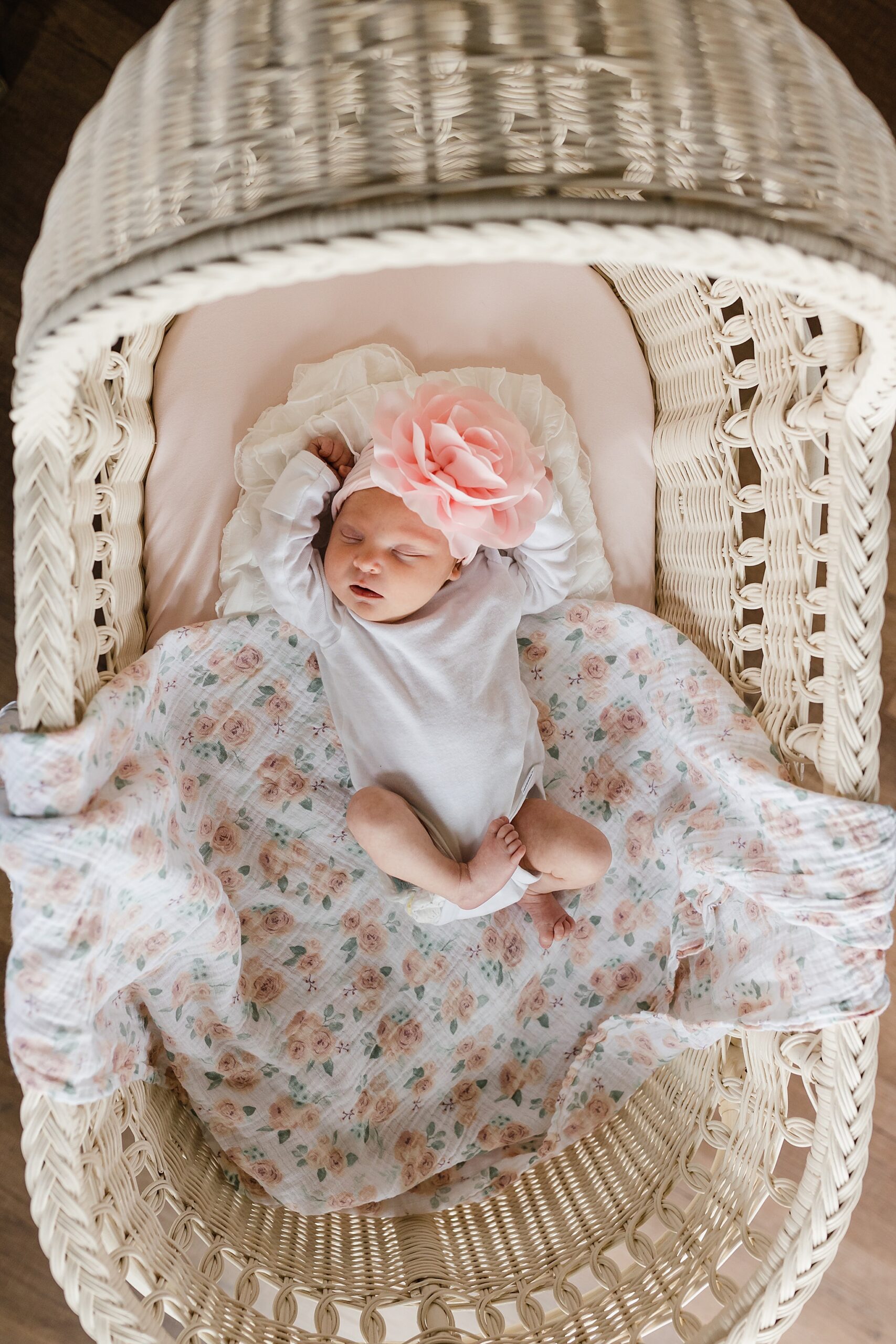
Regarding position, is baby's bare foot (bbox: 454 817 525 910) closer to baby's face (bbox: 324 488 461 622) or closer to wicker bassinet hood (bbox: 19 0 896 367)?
baby's face (bbox: 324 488 461 622)

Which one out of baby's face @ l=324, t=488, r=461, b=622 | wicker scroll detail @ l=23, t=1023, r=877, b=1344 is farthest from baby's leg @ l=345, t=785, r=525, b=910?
wicker scroll detail @ l=23, t=1023, r=877, b=1344

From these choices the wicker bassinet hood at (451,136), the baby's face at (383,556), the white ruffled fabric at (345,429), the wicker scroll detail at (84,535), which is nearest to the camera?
the wicker bassinet hood at (451,136)

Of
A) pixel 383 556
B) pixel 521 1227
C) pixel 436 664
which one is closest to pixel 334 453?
pixel 383 556

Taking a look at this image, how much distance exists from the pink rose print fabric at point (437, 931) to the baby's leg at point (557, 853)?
73 mm

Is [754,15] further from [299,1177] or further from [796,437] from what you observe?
[299,1177]

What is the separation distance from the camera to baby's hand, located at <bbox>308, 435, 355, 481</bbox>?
120 cm

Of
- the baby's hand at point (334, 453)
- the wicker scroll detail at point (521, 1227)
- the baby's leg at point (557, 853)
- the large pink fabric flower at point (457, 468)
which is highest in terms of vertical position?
the large pink fabric flower at point (457, 468)

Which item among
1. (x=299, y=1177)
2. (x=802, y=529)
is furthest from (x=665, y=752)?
(x=299, y=1177)

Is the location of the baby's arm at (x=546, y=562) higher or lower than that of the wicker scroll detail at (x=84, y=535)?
lower

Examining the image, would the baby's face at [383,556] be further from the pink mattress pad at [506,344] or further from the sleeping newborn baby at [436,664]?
the pink mattress pad at [506,344]

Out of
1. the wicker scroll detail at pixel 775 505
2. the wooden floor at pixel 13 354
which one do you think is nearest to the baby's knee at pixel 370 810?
the wicker scroll detail at pixel 775 505

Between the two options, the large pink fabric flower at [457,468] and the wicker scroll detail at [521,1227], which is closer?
the wicker scroll detail at [521,1227]

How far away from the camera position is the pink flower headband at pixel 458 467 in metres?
1.00

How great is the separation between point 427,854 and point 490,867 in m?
0.08
